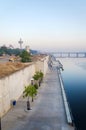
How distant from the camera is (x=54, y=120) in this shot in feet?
65.2

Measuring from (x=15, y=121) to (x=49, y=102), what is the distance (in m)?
8.02

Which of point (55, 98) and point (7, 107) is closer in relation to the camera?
point (7, 107)

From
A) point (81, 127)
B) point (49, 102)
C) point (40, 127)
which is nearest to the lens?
point (40, 127)

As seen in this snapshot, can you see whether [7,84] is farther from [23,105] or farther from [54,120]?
[54,120]

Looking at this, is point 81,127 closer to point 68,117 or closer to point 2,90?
point 68,117

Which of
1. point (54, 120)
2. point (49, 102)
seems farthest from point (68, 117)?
point (49, 102)

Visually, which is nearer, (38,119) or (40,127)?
(40,127)

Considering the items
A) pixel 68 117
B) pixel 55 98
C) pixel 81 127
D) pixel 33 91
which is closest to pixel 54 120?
pixel 68 117

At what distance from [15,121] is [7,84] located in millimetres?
5289

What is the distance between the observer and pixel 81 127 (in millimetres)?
21469

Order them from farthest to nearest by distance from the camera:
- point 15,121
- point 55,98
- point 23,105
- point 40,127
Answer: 1. point 55,98
2. point 23,105
3. point 15,121
4. point 40,127

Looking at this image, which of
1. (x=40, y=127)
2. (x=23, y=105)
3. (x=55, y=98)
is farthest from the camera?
(x=55, y=98)

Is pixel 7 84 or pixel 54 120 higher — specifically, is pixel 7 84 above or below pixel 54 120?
above

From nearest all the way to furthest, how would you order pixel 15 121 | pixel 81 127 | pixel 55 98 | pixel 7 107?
pixel 15 121, pixel 81 127, pixel 7 107, pixel 55 98
